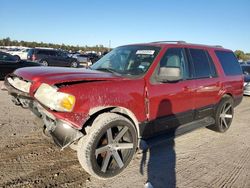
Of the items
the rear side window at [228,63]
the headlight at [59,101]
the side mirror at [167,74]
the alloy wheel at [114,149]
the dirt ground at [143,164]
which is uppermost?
the rear side window at [228,63]

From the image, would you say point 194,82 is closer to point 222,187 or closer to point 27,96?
point 222,187

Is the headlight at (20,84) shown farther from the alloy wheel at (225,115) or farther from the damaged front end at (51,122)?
the alloy wheel at (225,115)

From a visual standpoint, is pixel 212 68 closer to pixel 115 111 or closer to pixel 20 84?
pixel 115 111

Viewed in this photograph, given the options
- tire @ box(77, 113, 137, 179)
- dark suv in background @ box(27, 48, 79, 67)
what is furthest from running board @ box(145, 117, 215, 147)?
dark suv in background @ box(27, 48, 79, 67)

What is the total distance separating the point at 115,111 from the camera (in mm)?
3828

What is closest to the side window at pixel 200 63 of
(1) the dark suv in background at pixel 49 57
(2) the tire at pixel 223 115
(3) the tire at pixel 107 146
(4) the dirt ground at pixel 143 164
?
(2) the tire at pixel 223 115

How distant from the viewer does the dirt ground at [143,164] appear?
3.64 metres

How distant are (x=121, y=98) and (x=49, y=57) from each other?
2064 cm

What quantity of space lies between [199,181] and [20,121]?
4.09 metres

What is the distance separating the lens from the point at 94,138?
11.4ft

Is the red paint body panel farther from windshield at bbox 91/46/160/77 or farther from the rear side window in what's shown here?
the rear side window

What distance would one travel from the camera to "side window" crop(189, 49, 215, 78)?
17.3 ft

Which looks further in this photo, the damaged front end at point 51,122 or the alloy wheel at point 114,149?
the alloy wheel at point 114,149

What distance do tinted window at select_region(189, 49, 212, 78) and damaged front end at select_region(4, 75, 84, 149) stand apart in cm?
286
